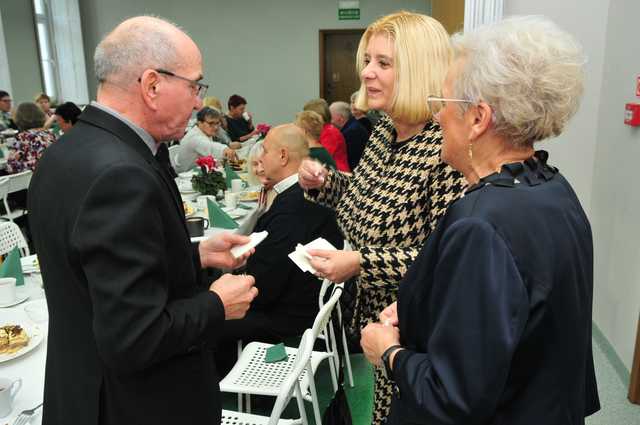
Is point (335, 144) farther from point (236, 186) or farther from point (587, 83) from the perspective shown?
point (587, 83)

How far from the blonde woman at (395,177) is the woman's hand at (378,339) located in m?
0.34

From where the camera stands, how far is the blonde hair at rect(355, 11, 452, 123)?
156 cm

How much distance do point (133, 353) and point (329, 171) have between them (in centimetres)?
124

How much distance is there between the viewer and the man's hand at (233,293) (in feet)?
4.04

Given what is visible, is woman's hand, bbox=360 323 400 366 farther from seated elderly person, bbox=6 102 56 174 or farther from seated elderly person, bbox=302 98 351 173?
seated elderly person, bbox=6 102 56 174

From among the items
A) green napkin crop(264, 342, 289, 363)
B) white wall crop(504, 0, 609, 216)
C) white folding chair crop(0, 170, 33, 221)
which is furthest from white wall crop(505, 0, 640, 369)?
white folding chair crop(0, 170, 33, 221)

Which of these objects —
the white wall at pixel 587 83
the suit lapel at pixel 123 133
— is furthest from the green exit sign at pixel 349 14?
the suit lapel at pixel 123 133

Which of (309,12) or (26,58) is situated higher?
(309,12)

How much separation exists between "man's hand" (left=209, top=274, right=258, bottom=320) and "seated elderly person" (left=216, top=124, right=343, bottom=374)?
1312mm

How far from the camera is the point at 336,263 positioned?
4.95 ft

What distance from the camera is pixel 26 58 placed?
34.9ft

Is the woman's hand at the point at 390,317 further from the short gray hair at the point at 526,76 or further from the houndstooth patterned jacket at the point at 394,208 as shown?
the short gray hair at the point at 526,76

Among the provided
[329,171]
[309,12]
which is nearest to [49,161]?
[329,171]

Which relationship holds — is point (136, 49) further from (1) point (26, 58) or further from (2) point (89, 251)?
(1) point (26, 58)
